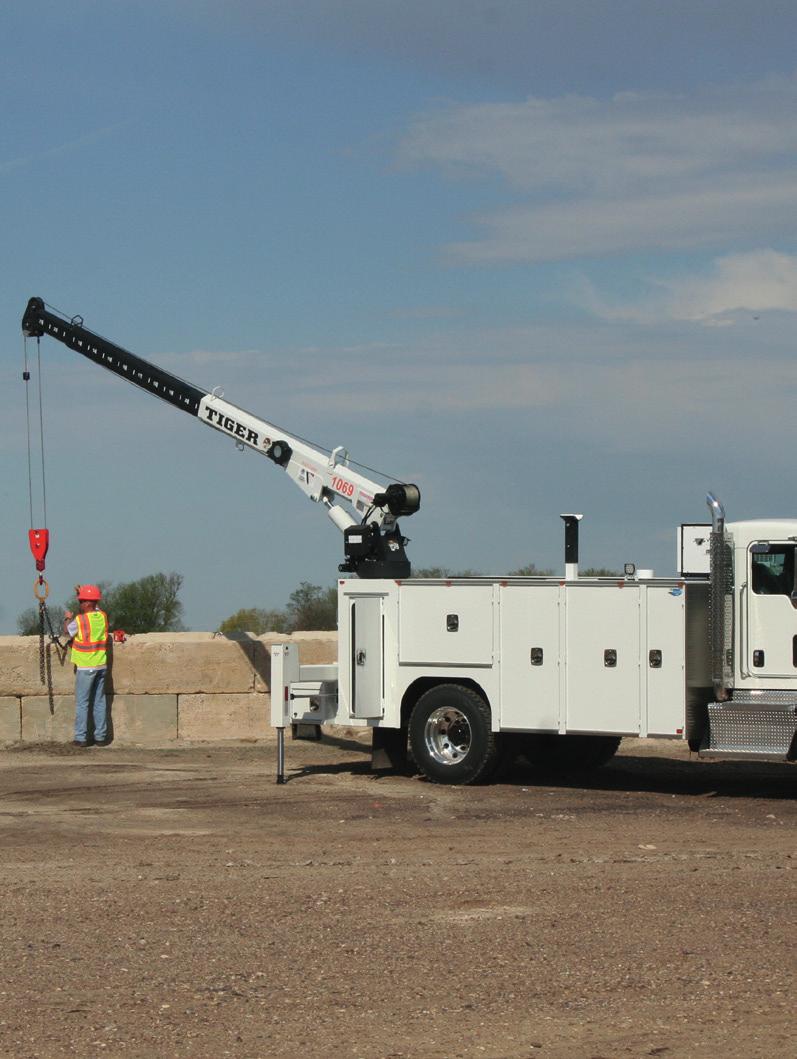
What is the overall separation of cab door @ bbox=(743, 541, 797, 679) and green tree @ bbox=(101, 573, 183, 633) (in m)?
22.5

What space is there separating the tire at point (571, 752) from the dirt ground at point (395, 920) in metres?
1.18

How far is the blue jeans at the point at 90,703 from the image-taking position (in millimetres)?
20375

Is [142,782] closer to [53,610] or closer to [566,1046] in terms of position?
[566,1046]

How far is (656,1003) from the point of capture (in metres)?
7.82

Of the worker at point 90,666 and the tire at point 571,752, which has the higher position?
the worker at point 90,666

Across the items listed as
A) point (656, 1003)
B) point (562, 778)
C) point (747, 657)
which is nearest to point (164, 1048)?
point (656, 1003)

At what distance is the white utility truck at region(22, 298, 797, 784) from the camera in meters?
15.8

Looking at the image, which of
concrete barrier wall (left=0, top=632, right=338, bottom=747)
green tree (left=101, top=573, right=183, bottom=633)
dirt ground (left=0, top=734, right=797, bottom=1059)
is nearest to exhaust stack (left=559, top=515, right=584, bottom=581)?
dirt ground (left=0, top=734, right=797, bottom=1059)

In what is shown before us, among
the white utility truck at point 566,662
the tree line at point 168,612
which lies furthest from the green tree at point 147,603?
the white utility truck at point 566,662

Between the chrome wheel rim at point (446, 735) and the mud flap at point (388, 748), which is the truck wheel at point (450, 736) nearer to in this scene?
the chrome wheel rim at point (446, 735)

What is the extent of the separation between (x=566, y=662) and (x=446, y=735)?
1.62m

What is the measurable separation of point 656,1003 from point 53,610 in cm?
2503

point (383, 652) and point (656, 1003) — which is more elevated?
point (383, 652)

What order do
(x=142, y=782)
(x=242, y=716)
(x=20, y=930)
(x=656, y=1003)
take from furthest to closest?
(x=242, y=716)
(x=142, y=782)
(x=20, y=930)
(x=656, y=1003)
